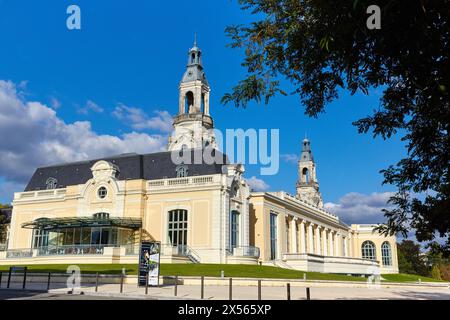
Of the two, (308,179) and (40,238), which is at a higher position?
(308,179)

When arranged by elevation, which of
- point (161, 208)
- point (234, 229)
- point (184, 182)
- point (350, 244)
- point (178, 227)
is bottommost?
point (234, 229)

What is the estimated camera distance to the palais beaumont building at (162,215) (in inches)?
1660

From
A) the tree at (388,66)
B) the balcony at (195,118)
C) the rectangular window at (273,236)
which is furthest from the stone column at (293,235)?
the tree at (388,66)

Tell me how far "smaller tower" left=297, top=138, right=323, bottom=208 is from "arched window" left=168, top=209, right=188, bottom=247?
51359 millimetres

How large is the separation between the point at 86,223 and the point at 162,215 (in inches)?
277

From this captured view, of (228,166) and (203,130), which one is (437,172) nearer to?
(228,166)

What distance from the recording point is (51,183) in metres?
53.3

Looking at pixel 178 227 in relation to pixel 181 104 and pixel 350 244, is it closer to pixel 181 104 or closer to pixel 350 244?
pixel 181 104

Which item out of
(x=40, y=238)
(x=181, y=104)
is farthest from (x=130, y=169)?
(x=181, y=104)

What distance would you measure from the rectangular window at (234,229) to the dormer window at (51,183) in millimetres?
21836

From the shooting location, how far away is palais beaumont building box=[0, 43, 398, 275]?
42.2 m

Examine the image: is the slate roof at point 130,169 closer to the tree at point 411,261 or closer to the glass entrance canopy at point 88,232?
the glass entrance canopy at point 88,232

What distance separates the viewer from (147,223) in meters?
45.7
